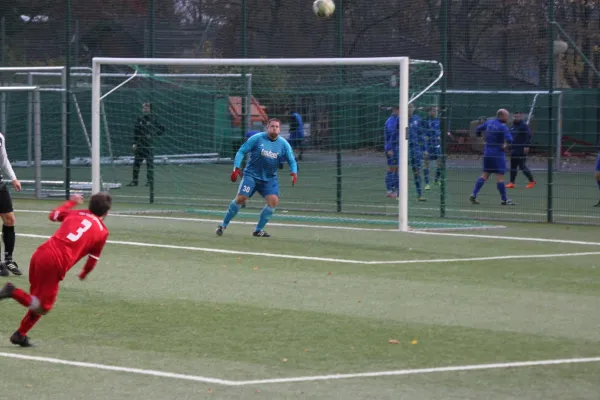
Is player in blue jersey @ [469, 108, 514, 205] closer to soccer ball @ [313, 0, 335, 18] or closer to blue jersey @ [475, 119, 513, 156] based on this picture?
blue jersey @ [475, 119, 513, 156]

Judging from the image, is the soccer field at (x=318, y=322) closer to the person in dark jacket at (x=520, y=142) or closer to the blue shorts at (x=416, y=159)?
the blue shorts at (x=416, y=159)

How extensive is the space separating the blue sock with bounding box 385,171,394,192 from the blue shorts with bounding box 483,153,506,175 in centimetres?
239

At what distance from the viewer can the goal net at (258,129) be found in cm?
2053

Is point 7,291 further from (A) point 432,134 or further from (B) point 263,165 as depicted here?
(A) point 432,134

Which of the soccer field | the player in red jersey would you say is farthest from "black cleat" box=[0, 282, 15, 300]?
the soccer field

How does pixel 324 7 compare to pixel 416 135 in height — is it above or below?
above

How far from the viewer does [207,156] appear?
2422cm

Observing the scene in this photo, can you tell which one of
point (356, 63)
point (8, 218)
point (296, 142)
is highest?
point (356, 63)

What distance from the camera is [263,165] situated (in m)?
17.2

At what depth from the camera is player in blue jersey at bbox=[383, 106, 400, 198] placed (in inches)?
805

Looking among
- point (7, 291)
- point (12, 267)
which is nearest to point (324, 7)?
point (12, 267)

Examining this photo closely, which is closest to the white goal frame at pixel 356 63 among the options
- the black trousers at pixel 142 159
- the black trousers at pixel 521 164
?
the black trousers at pixel 142 159

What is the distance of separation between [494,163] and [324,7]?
468 cm

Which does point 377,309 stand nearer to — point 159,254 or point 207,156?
point 159,254
